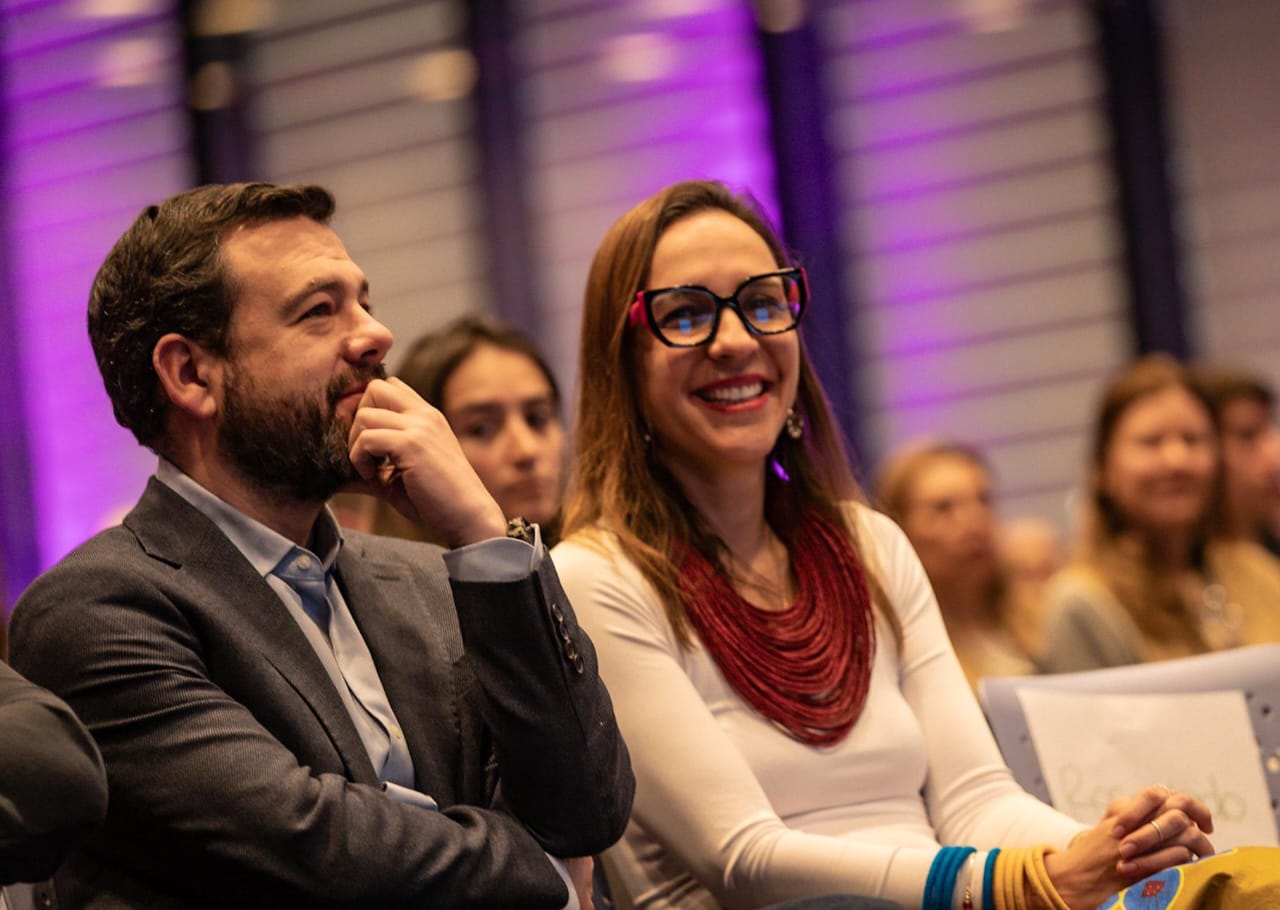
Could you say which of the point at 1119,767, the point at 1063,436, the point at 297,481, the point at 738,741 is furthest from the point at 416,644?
the point at 1063,436

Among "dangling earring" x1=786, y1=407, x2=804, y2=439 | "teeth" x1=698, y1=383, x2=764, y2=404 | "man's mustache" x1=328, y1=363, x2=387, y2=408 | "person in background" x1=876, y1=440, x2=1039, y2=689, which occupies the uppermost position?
"man's mustache" x1=328, y1=363, x2=387, y2=408

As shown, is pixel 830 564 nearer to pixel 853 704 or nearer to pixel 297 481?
pixel 853 704

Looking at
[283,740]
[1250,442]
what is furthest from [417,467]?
[1250,442]

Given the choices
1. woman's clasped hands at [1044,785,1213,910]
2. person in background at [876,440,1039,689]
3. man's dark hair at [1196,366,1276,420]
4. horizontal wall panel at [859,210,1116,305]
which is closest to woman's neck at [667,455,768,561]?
Answer: woman's clasped hands at [1044,785,1213,910]

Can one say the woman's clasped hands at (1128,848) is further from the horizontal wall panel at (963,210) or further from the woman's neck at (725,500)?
the horizontal wall panel at (963,210)

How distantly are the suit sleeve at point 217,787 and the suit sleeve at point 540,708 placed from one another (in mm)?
51

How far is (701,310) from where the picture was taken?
2.64m

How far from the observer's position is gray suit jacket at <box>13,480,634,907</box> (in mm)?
1854

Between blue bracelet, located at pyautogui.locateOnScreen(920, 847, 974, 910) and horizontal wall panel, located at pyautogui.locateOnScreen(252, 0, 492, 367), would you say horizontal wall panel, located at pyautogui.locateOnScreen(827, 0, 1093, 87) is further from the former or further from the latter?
blue bracelet, located at pyautogui.locateOnScreen(920, 847, 974, 910)

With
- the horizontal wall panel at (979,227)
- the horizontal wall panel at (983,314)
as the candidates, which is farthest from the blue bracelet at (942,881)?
the horizontal wall panel at (983,314)

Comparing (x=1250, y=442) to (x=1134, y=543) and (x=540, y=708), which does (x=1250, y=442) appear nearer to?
(x=1134, y=543)

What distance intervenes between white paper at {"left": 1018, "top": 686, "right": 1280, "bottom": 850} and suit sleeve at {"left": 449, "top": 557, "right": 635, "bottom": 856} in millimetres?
949

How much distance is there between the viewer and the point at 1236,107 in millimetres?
6609

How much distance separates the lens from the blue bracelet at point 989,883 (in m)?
2.20
